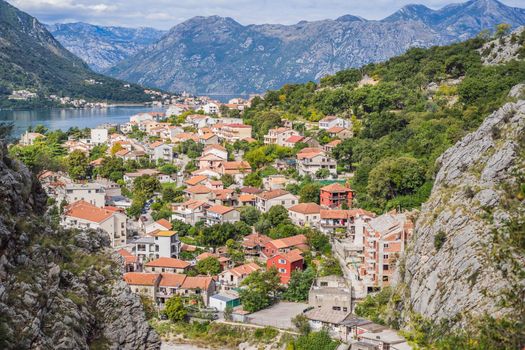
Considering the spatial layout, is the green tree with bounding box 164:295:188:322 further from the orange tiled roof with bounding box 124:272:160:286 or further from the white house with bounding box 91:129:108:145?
the white house with bounding box 91:129:108:145

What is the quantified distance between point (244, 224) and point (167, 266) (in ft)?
14.4

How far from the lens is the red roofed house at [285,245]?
2097 cm

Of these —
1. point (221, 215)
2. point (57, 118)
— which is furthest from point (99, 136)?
point (57, 118)

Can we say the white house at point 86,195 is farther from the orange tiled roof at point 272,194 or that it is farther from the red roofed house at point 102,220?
the orange tiled roof at point 272,194

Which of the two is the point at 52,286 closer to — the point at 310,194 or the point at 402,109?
the point at 310,194

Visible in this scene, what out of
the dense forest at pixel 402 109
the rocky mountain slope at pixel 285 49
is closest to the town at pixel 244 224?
the dense forest at pixel 402 109

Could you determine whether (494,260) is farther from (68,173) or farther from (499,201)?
(68,173)

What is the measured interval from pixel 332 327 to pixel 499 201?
5.07 metres

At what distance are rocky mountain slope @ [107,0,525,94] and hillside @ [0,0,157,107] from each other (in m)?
50.1

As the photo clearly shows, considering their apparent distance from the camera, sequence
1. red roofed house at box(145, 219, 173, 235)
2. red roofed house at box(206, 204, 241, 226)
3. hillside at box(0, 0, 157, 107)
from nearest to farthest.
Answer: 1. red roofed house at box(145, 219, 173, 235)
2. red roofed house at box(206, 204, 241, 226)
3. hillside at box(0, 0, 157, 107)

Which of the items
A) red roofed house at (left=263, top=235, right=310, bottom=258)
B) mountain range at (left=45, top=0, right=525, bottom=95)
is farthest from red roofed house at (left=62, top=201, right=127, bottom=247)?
mountain range at (left=45, top=0, right=525, bottom=95)

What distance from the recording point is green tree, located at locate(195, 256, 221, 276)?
66.3 ft

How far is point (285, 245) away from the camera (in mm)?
21094

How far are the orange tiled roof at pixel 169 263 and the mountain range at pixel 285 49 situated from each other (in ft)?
470
